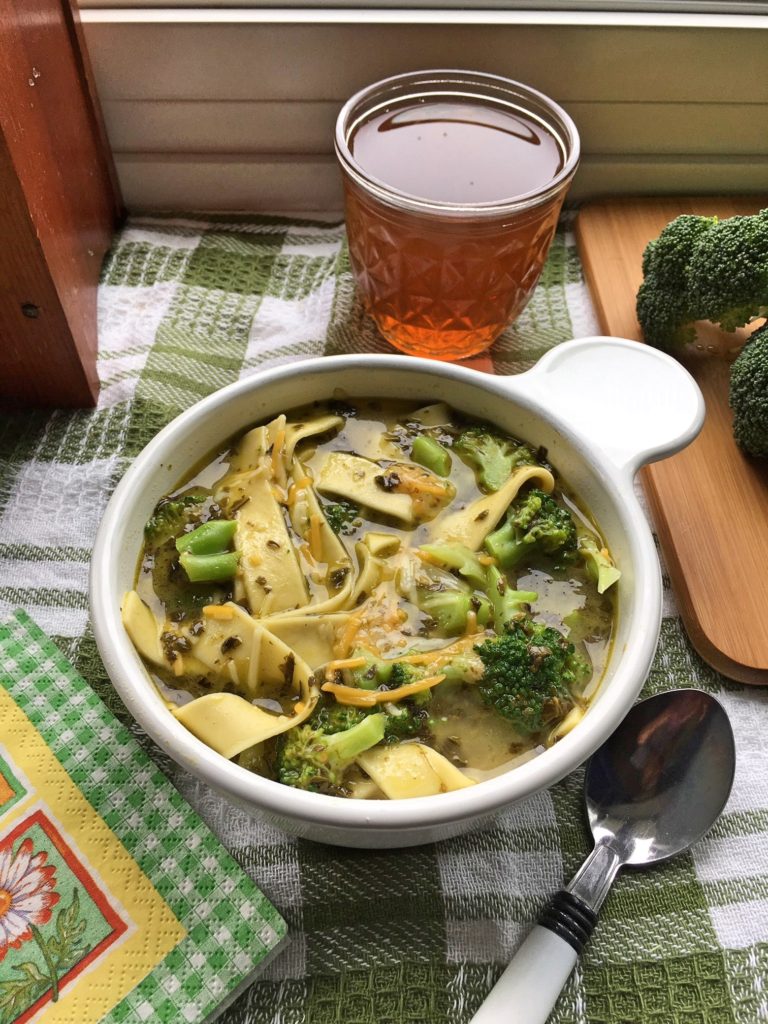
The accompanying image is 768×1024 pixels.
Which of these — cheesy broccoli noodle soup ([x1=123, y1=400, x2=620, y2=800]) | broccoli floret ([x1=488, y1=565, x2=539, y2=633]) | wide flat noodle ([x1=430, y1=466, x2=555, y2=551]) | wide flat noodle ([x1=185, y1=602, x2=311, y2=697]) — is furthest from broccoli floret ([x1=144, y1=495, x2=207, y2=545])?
broccoli floret ([x1=488, y1=565, x2=539, y2=633])

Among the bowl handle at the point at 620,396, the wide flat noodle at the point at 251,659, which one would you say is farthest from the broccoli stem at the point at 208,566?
the bowl handle at the point at 620,396

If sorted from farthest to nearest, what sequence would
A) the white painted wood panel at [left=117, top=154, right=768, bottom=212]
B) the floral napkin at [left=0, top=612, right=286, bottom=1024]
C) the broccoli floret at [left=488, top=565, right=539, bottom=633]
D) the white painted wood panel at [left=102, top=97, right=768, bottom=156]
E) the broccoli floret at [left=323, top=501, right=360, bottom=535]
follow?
the white painted wood panel at [left=117, top=154, right=768, bottom=212], the white painted wood panel at [left=102, top=97, right=768, bottom=156], the broccoli floret at [left=323, top=501, right=360, bottom=535], the broccoli floret at [left=488, top=565, right=539, bottom=633], the floral napkin at [left=0, top=612, right=286, bottom=1024]

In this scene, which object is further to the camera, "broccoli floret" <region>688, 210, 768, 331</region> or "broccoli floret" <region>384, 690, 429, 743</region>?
"broccoli floret" <region>688, 210, 768, 331</region>

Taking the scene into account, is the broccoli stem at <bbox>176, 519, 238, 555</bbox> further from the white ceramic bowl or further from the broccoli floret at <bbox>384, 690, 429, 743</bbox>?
the broccoli floret at <bbox>384, 690, 429, 743</bbox>

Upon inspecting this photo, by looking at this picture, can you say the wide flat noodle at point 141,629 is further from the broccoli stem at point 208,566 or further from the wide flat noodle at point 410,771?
the wide flat noodle at point 410,771

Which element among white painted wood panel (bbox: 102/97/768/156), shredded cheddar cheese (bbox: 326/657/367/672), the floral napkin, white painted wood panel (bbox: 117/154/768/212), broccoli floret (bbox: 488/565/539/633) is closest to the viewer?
the floral napkin

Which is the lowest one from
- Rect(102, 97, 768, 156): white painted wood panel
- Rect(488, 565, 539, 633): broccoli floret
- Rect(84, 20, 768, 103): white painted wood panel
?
Rect(488, 565, 539, 633): broccoli floret

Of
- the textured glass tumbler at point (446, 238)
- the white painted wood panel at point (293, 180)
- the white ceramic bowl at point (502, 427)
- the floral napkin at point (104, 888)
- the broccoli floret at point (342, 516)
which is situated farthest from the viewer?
the white painted wood panel at point (293, 180)
